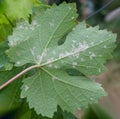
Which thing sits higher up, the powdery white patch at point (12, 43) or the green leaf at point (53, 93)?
the powdery white patch at point (12, 43)

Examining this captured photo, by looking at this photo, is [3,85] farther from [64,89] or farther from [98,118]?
[98,118]

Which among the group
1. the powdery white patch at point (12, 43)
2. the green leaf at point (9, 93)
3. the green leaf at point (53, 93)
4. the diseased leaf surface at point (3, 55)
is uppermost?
the diseased leaf surface at point (3, 55)

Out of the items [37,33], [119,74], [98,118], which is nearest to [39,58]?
[37,33]

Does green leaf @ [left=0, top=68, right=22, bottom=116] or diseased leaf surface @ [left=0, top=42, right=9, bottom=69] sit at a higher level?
diseased leaf surface @ [left=0, top=42, right=9, bottom=69]
